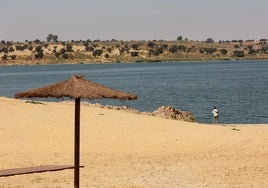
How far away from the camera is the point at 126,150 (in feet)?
79.1

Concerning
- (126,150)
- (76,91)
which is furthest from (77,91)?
(126,150)

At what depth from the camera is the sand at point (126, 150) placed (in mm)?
18109

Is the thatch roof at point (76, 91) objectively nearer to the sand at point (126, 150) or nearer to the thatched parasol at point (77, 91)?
the thatched parasol at point (77, 91)

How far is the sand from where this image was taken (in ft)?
59.4

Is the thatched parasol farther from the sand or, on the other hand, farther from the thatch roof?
the sand

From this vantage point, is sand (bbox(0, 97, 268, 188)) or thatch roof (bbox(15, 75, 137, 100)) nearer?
thatch roof (bbox(15, 75, 137, 100))

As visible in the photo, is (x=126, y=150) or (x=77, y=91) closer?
(x=77, y=91)

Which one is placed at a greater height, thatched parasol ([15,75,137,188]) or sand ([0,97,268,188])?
thatched parasol ([15,75,137,188])

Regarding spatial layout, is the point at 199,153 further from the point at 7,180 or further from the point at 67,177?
the point at 7,180

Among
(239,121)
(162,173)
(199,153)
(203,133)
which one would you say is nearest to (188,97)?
(239,121)

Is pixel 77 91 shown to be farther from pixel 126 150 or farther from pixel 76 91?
pixel 126 150

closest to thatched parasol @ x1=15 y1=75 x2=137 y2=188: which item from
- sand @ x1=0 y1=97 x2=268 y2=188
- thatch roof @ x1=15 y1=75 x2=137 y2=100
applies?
thatch roof @ x1=15 y1=75 x2=137 y2=100

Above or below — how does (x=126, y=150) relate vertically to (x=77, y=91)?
below

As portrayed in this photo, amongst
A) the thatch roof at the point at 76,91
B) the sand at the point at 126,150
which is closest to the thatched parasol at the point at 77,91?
the thatch roof at the point at 76,91
